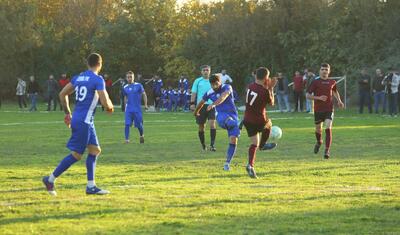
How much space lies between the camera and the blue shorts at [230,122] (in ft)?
51.2

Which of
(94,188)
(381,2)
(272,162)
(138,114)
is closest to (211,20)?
(381,2)

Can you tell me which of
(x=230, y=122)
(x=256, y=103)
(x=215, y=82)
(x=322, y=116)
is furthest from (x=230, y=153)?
(x=322, y=116)

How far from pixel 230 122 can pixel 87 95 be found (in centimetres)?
490

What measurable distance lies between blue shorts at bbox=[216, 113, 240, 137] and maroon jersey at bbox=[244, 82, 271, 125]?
1.16 meters

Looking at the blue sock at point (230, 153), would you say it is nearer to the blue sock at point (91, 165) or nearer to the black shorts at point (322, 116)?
the black shorts at point (322, 116)

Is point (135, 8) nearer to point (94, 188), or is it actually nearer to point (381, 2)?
point (381, 2)

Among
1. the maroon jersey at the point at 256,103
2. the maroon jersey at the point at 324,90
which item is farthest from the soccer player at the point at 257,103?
the maroon jersey at the point at 324,90

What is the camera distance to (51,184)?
36.3ft

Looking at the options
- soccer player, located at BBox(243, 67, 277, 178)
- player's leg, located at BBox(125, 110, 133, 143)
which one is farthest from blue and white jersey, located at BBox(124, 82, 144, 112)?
soccer player, located at BBox(243, 67, 277, 178)

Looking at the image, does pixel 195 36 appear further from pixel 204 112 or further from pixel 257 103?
pixel 257 103

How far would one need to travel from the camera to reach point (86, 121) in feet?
36.9

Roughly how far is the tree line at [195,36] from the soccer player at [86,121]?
3327cm

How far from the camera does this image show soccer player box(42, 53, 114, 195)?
1120 cm

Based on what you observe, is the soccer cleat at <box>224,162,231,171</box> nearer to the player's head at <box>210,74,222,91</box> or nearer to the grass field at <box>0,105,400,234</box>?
the grass field at <box>0,105,400,234</box>
